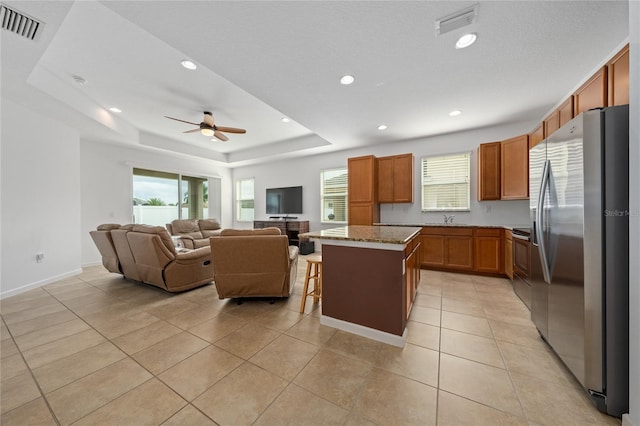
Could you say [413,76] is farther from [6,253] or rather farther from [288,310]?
[6,253]

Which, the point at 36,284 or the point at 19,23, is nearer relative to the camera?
the point at 19,23

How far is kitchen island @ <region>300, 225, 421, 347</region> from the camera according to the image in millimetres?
1972

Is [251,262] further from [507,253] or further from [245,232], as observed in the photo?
[507,253]

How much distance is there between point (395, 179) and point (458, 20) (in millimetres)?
3360

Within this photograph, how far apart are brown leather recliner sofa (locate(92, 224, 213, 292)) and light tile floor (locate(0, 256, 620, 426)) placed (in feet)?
1.66

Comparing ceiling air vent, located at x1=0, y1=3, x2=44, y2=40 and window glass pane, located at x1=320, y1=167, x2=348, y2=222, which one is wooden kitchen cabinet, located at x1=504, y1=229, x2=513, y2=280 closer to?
window glass pane, located at x1=320, y1=167, x2=348, y2=222

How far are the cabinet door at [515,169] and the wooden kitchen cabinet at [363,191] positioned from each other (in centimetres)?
236

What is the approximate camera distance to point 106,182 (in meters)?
5.28

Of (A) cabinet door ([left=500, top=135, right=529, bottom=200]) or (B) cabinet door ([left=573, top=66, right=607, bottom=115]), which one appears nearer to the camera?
(B) cabinet door ([left=573, top=66, right=607, bottom=115])

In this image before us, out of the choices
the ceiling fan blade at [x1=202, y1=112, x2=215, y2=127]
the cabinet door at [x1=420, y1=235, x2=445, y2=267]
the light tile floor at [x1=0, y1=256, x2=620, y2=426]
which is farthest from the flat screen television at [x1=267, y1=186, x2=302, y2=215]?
the light tile floor at [x1=0, y1=256, x2=620, y2=426]

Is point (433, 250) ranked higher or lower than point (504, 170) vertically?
lower

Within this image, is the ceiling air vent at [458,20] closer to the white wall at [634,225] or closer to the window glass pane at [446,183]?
the white wall at [634,225]

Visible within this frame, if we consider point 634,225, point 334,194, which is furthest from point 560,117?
point 334,194

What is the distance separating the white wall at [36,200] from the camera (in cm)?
324
